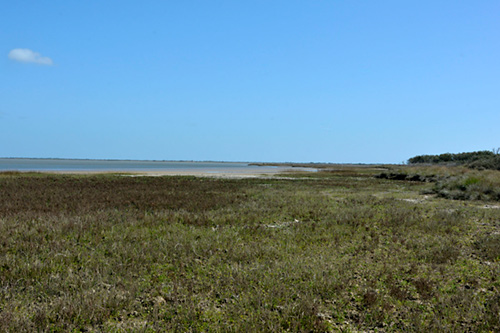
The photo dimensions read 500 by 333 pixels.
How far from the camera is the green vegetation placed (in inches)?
1968

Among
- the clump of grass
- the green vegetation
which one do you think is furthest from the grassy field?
the green vegetation

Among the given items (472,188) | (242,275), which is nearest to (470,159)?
(472,188)

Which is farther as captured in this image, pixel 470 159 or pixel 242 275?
pixel 470 159

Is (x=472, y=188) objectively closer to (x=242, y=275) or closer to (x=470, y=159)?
(x=242, y=275)

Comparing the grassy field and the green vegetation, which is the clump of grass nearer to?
the grassy field

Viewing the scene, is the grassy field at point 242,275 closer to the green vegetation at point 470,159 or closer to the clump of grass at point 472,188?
the clump of grass at point 472,188

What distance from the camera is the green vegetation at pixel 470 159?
49984 mm

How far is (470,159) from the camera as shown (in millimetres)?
76500

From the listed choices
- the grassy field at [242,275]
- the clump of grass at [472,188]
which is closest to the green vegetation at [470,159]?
the clump of grass at [472,188]

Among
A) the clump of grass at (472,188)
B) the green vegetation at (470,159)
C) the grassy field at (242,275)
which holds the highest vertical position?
the green vegetation at (470,159)

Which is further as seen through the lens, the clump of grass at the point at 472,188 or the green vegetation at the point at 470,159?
the green vegetation at the point at 470,159

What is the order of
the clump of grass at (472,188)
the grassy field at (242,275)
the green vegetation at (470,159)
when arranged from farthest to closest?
the green vegetation at (470,159), the clump of grass at (472,188), the grassy field at (242,275)

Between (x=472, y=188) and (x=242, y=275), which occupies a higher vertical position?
(x=472, y=188)

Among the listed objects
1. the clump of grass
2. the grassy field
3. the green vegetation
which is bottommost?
the grassy field
